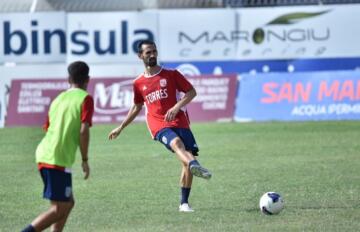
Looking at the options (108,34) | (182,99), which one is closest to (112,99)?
(108,34)

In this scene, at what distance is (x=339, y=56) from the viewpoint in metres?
32.0

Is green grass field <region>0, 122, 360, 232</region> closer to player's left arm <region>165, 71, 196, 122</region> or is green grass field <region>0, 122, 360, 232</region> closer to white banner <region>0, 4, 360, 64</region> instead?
player's left arm <region>165, 71, 196, 122</region>

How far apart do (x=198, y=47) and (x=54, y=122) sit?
2277cm

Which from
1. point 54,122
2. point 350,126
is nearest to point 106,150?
A: point 350,126

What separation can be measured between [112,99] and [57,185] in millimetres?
18976

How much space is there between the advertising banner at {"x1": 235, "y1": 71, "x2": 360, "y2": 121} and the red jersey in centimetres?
1491

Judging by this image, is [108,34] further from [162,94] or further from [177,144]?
[177,144]

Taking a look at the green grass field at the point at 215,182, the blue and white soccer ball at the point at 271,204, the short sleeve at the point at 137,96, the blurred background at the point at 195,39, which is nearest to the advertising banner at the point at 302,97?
the green grass field at the point at 215,182

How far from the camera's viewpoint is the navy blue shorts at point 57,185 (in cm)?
903

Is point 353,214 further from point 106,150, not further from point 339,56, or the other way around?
point 339,56

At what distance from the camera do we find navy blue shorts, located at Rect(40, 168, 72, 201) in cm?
903

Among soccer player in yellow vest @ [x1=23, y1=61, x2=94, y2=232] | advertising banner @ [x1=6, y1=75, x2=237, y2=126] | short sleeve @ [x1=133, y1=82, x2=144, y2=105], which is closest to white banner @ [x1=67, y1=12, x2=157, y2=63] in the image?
advertising banner @ [x1=6, y1=75, x2=237, y2=126]

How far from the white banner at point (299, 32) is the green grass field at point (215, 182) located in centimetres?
709

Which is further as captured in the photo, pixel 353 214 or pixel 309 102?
pixel 309 102
